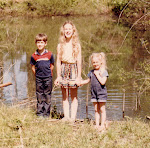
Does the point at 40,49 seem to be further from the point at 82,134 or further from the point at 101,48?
the point at 101,48

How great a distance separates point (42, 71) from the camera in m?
5.03

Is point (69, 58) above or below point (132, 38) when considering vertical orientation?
below

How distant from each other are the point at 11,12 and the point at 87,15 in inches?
389

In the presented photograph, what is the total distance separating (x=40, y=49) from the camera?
16.6 feet

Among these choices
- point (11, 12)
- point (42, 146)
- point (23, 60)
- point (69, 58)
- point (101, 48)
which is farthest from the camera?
point (11, 12)

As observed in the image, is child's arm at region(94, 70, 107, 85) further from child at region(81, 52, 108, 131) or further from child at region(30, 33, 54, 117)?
child at region(30, 33, 54, 117)

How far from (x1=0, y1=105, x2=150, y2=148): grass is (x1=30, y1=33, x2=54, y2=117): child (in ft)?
1.47

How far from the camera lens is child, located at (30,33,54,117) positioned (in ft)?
16.5

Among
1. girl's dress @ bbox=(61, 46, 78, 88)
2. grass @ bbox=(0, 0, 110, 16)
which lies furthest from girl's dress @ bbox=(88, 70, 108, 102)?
grass @ bbox=(0, 0, 110, 16)

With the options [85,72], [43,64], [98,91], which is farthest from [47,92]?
[85,72]

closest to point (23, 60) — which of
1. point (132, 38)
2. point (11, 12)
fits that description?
point (132, 38)

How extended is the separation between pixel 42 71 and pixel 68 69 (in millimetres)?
436

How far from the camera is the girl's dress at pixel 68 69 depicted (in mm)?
4977

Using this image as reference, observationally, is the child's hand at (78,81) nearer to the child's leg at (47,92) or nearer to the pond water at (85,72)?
the child's leg at (47,92)
